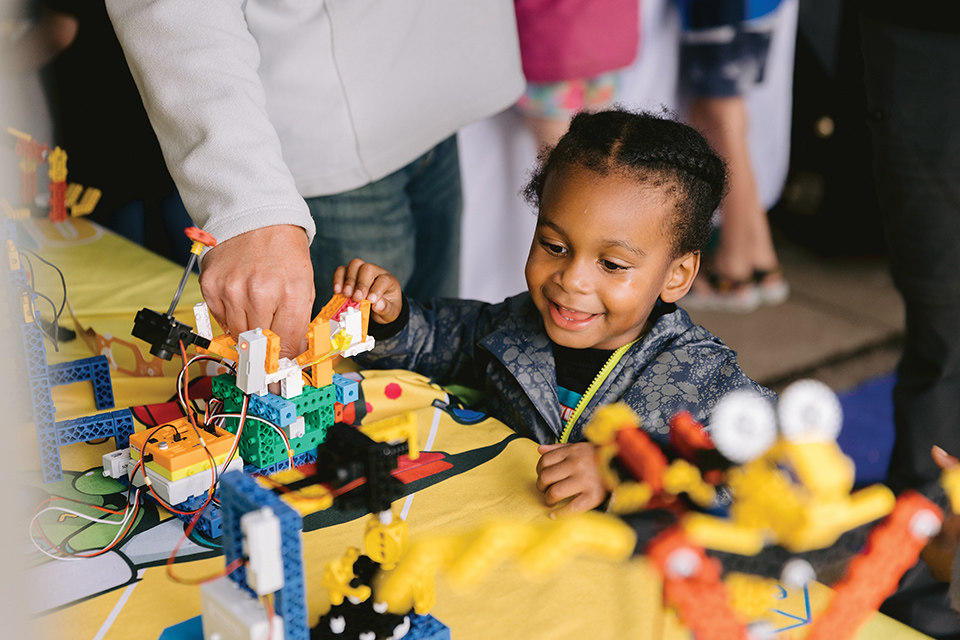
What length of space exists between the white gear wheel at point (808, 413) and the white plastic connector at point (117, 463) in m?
0.62

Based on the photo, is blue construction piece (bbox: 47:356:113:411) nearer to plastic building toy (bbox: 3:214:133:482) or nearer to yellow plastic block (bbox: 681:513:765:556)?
plastic building toy (bbox: 3:214:133:482)

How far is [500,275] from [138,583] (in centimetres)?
173

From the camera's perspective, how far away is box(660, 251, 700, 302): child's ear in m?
0.99

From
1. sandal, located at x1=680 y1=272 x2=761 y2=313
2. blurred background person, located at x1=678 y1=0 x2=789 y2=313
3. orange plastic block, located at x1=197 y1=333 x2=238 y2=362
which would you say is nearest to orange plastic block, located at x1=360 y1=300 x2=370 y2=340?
orange plastic block, located at x1=197 y1=333 x2=238 y2=362

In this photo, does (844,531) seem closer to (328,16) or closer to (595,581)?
(595,581)

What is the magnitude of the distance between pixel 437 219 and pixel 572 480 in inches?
27.0

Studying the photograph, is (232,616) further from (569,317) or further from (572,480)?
(569,317)

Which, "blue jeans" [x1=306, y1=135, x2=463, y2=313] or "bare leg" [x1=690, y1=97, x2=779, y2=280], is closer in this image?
"blue jeans" [x1=306, y1=135, x2=463, y2=313]

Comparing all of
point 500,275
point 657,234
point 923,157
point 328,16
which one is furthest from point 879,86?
point 500,275

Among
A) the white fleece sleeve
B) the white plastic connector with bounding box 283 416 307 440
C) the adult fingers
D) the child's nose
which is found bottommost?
the white plastic connector with bounding box 283 416 307 440

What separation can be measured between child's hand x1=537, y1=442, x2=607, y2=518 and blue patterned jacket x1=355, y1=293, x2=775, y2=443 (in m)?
0.16

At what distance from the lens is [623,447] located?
56 centimetres

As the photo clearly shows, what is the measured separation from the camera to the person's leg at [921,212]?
1.23 metres

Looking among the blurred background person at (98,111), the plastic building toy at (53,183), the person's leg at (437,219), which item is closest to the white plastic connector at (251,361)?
the person's leg at (437,219)
